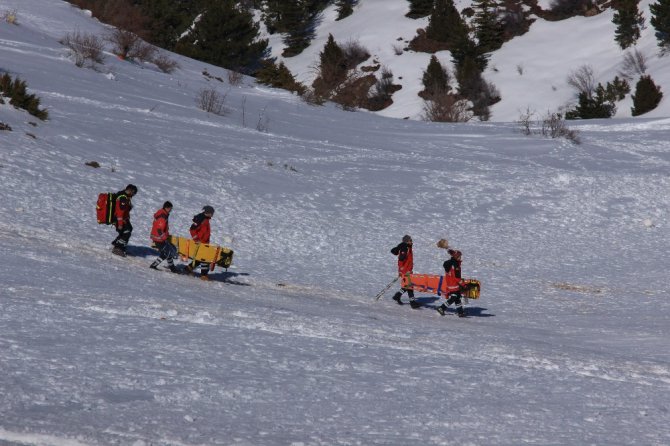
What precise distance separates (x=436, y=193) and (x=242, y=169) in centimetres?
477

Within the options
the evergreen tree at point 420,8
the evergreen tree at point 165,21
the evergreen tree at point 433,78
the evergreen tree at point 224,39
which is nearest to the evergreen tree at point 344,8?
the evergreen tree at point 420,8

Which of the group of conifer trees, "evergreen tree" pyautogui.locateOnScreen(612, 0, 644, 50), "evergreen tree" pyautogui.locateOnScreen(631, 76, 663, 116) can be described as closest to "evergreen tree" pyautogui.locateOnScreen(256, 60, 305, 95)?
the group of conifer trees

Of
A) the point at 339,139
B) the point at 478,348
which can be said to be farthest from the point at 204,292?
the point at 339,139

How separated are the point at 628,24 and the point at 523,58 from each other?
611 centimetres

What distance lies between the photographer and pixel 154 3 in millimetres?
62562

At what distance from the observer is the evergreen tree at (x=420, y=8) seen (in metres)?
61.0

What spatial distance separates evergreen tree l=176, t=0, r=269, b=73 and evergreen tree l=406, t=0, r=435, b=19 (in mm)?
10521

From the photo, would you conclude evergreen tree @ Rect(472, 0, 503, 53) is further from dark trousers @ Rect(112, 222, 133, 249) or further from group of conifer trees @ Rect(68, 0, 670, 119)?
dark trousers @ Rect(112, 222, 133, 249)

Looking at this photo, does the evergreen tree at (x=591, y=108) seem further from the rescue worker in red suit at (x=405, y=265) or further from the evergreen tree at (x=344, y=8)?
the rescue worker in red suit at (x=405, y=265)

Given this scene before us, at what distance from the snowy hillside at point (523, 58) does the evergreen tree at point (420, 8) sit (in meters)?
→ 0.85

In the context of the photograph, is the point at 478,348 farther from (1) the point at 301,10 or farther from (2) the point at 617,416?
(1) the point at 301,10

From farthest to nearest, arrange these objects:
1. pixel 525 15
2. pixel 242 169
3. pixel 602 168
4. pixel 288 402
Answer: pixel 525 15 < pixel 602 168 < pixel 242 169 < pixel 288 402

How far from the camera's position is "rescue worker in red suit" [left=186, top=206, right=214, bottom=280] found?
13.9m

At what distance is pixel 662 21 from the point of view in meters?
47.8
